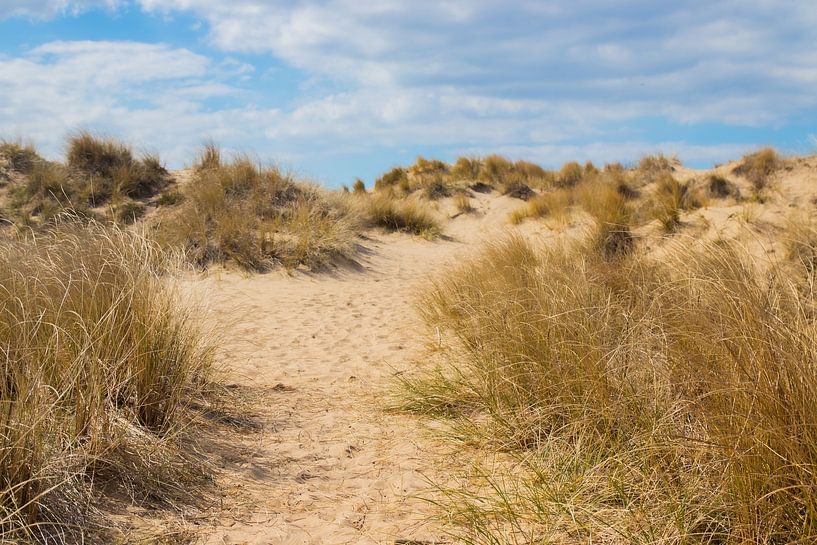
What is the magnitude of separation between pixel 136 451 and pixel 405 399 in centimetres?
194

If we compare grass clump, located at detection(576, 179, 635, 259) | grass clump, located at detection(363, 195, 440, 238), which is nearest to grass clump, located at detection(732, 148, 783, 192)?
grass clump, located at detection(576, 179, 635, 259)

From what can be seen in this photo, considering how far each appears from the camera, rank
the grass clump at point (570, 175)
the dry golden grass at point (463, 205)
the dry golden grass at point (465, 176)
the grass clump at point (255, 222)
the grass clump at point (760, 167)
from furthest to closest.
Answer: the grass clump at point (570, 175) → the dry golden grass at point (465, 176) → the dry golden grass at point (463, 205) → the grass clump at point (760, 167) → the grass clump at point (255, 222)

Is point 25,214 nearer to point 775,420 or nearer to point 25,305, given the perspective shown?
point 25,305

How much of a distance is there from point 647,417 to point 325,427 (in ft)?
7.07

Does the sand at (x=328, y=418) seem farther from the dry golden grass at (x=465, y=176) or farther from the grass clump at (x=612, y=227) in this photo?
the dry golden grass at (x=465, y=176)

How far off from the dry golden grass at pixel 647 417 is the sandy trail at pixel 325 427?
0.31 m

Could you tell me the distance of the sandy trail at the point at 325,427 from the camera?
290 cm

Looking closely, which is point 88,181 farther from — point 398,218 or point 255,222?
point 398,218

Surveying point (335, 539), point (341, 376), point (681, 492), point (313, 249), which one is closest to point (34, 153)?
point (313, 249)

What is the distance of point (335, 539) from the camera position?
277 cm

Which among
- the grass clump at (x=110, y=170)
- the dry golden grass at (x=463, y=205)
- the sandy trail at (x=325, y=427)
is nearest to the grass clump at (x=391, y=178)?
the dry golden grass at (x=463, y=205)

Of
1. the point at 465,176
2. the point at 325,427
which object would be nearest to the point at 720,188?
the point at 465,176

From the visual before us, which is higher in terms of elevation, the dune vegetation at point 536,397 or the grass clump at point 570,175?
the grass clump at point 570,175

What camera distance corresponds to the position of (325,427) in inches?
167
